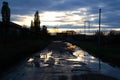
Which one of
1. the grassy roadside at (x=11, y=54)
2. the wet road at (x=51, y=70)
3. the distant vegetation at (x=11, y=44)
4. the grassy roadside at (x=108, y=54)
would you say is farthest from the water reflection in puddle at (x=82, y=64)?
the distant vegetation at (x=11, y=44)

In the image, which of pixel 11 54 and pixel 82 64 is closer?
pixel 82 64

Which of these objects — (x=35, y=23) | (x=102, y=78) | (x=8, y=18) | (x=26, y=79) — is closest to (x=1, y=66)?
(x=26, y=79)

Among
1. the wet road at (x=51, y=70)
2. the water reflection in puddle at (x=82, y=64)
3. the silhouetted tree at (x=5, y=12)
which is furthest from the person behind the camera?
the silhouetted tree at (x=5, y=12)

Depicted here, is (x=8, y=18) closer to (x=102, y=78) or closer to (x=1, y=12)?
(x=1, y=12)

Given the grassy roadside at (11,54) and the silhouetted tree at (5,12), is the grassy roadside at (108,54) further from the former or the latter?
the silhouetted tree at (5,12)

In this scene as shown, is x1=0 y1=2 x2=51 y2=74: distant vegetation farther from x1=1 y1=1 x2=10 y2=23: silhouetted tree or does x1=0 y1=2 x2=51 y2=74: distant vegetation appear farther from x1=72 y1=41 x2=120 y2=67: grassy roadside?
x1=72 y1=41 x2=120 y2=67: grassy roadside

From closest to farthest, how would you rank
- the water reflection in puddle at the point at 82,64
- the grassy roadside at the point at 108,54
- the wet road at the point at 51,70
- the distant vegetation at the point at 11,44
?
the wet road at the point at 51,70, the water reflection in puddle at the point at 82,64, the distant vegetation at the point at 11,44, the grassy roadside at the point at 108,54

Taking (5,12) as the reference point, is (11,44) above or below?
below

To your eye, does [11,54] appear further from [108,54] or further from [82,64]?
[108,54]

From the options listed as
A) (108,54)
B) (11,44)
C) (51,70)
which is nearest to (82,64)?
(51,70)

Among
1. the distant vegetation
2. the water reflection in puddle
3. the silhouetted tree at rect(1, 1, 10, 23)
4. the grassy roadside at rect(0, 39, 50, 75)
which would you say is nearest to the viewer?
the water reflection in puddle

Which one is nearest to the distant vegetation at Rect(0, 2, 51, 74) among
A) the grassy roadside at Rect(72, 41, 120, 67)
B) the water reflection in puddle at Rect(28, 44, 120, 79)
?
the water reflection in puddle at Rect(28, 44, 120, 79)

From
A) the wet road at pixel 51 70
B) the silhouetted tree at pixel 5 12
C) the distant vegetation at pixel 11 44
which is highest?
the silhouetted tree at pixel 5 12

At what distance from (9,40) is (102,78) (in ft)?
80.5
